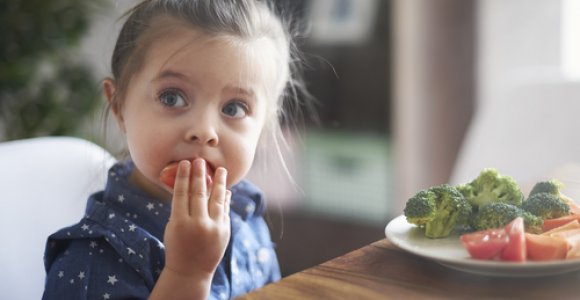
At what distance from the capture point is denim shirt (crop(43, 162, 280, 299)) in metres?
0.99

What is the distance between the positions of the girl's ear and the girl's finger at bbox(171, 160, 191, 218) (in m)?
0.25

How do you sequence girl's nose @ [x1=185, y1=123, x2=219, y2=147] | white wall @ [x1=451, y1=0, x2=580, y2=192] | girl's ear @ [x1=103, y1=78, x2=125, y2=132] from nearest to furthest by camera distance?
girl's nose @ [x1=185, y1=123, x2=219, y2=147] < girl's ear @ [x1=103, y1=78, x2=125, y2=132] < white wall @ [x1=451, y1=0, x2=580, y2=192]

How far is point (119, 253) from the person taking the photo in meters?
1.01

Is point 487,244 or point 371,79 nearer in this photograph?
point 487,244

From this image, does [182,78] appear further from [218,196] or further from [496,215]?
[496,215]

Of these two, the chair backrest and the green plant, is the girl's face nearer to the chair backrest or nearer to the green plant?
the chair backrest

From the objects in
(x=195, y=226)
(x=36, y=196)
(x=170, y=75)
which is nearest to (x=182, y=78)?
(x=170, y=75)

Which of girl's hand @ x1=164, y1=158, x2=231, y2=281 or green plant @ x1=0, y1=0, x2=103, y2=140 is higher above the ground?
green plant @ x1=0, y1=0, x2=103, y2=140

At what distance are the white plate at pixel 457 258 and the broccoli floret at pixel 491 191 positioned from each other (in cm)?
8

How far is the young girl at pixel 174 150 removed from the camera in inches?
36.2

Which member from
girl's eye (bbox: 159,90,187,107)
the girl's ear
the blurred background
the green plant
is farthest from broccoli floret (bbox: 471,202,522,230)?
the green plant

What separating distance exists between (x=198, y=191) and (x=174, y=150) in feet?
0.38

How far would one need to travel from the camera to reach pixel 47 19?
2.66 meters

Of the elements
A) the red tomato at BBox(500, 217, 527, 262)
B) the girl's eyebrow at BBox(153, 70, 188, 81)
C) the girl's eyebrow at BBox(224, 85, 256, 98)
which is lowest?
the red tomato at BBox(500, 217, 527, 262)
